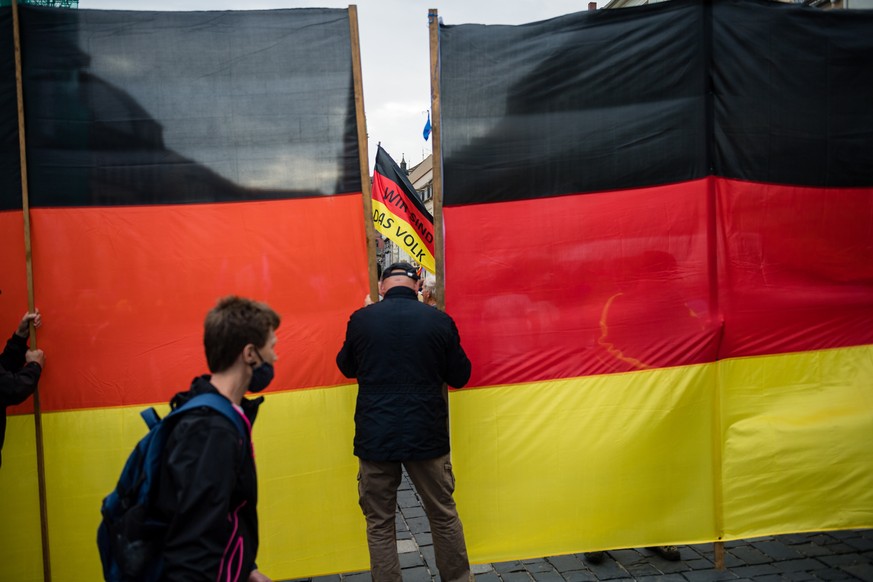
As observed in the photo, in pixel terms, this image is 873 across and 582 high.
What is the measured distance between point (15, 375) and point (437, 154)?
272 cm

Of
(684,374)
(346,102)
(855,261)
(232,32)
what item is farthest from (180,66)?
(855,261)

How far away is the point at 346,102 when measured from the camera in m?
4.30

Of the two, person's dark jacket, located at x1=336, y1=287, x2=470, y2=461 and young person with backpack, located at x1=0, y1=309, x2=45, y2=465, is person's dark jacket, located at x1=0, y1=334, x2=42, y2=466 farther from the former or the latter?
person's dark jacket, located at x1=336, y1=287, x2=470, y2=461

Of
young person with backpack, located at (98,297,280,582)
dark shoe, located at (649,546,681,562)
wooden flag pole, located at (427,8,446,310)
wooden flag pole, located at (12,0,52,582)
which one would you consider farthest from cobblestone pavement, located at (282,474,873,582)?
young person with backpack, located at (98,297,280,582)

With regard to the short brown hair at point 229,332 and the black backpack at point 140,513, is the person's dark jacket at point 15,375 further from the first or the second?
the short brown hair at point 229,332

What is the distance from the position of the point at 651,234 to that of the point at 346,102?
218 cm

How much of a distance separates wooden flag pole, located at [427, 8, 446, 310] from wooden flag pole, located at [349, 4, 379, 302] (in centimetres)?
40

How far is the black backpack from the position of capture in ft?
6.83

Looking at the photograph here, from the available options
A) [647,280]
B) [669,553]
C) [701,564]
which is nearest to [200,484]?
[647,280]

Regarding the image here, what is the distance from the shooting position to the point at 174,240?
4156 millimetres

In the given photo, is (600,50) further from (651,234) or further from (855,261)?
(855,261)

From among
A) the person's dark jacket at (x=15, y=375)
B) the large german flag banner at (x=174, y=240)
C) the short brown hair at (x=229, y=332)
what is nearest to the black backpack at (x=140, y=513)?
the short brown hair at (x=229, y=332)

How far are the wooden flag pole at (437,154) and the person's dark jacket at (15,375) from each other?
2.36 meters

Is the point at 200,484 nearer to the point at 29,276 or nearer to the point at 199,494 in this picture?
the point at 199,494
